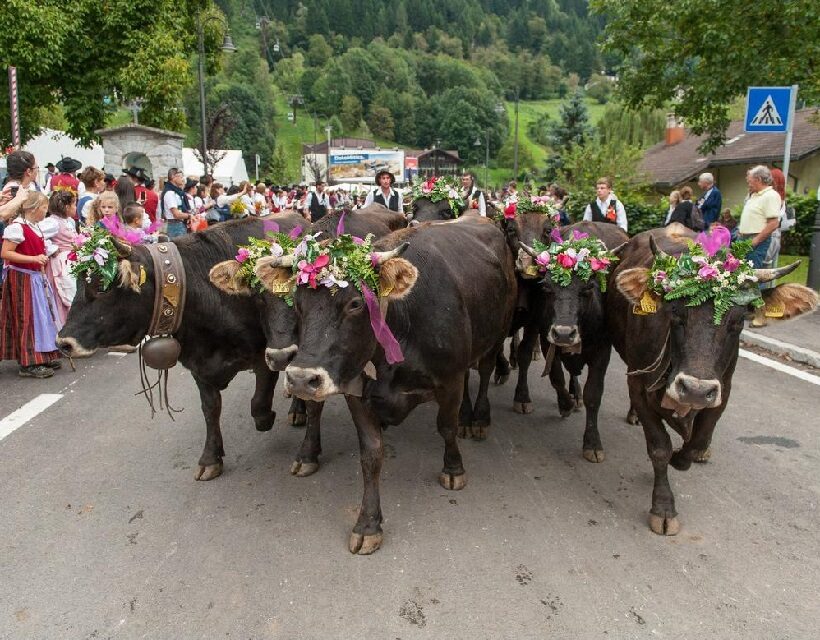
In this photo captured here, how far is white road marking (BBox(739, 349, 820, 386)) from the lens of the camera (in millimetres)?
6934

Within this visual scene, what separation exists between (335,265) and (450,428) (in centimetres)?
165

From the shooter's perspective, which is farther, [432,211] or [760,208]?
[760,208]

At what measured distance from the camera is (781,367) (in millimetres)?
7414

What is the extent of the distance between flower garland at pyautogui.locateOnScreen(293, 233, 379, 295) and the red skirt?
16.6 feet

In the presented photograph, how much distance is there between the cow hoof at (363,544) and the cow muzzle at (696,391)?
188cm

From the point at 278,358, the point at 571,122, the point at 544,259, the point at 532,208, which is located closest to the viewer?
the point at 278,358

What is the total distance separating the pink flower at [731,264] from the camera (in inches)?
136

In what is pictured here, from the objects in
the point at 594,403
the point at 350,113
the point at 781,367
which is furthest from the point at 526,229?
the point at 350,113

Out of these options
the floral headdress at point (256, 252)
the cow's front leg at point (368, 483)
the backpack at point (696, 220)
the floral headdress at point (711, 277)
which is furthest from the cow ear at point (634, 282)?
the backpack at point (696, 220)

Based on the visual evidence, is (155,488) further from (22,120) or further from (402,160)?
(402,160)

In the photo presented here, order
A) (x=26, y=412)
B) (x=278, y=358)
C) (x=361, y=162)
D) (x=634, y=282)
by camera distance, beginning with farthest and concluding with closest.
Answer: (x=361, y=162) < (x=26, y=412) < (x=278, y=358) < (x=634, y=282)

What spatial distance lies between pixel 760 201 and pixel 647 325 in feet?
18.9

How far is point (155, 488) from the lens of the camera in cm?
455

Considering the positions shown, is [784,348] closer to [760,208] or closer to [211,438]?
[760,208]
